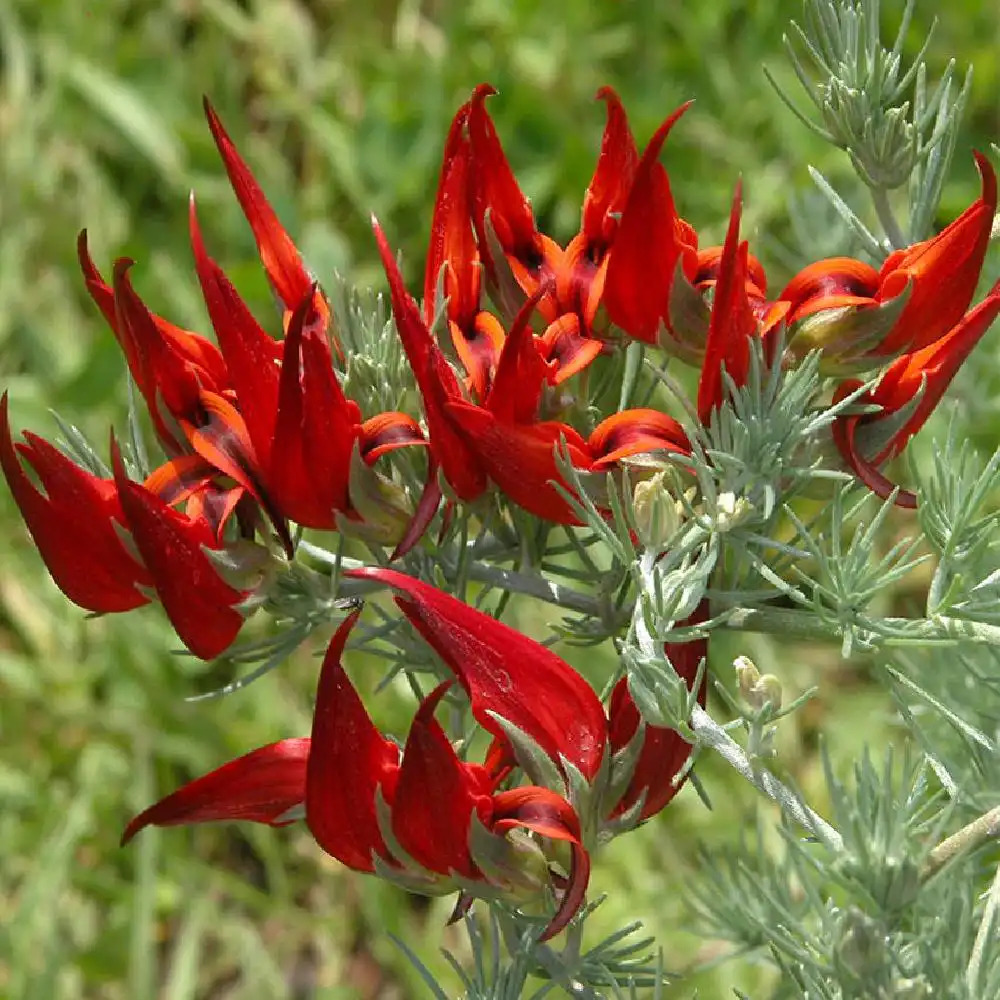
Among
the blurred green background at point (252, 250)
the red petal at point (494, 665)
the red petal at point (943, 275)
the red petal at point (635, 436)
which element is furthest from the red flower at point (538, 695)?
the blurred green background at point (252, 250)

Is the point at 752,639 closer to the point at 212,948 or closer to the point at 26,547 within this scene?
the point at 212,948

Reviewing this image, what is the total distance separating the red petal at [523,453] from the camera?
2.75 ft

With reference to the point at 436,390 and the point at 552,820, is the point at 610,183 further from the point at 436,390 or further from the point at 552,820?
the point at 552,820

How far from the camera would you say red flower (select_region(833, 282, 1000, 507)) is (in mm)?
879

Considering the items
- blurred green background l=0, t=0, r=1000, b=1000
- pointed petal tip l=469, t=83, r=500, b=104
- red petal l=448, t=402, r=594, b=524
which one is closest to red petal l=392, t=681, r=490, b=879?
red petal l=448, t=402, r=594, b=524

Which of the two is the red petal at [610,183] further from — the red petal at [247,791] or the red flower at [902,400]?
the red petal at [247,791]

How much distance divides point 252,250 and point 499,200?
1.67 metres

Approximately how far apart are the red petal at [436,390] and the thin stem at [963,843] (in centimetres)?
29

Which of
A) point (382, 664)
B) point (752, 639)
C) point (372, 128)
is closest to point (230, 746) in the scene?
point (382, 664)

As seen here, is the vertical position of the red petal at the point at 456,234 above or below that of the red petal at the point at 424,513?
above

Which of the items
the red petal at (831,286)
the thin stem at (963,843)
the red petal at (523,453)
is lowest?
the thin stem at (963,843)

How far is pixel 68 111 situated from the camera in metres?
2.74

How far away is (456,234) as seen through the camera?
954 millimetres

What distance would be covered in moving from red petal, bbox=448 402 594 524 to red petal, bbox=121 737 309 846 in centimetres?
18
